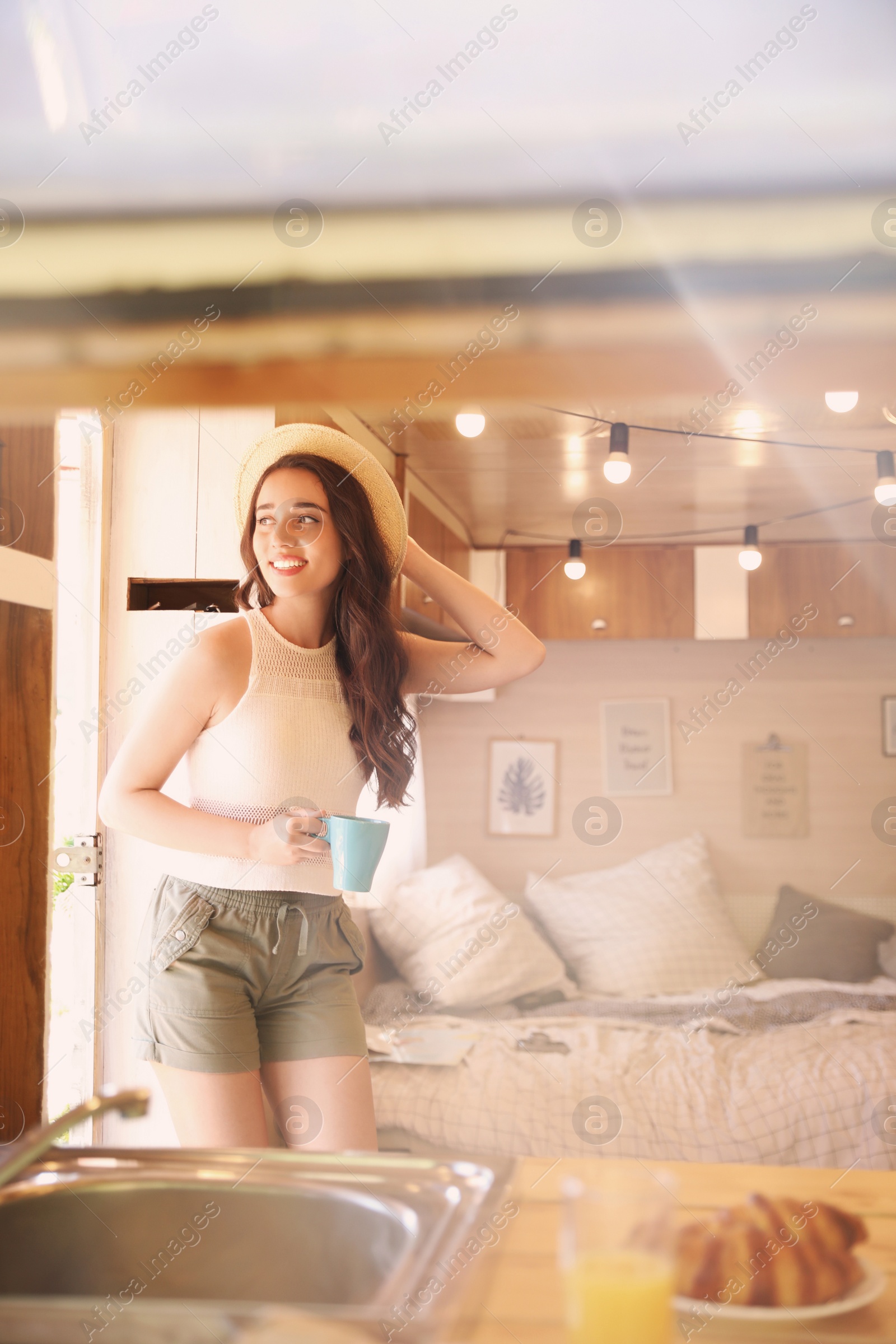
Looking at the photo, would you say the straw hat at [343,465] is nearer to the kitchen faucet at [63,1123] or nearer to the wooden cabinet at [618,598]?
the kitchen faucet at [63,1123]

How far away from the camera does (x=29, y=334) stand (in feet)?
2.65

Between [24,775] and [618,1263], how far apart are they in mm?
742

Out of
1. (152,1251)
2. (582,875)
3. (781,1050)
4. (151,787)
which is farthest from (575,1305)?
(582,875)

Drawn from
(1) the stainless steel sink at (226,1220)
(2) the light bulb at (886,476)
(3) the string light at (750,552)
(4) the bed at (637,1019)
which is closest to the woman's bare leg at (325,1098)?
(1) the stainless steel sink at (226,1220)

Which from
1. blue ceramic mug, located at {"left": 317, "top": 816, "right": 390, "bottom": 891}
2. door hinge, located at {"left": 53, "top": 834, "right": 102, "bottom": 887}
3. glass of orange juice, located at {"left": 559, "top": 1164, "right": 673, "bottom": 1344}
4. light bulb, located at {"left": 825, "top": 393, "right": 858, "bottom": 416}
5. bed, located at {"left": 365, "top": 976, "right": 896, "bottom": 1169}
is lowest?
bed, located at {"left": 365, "top": 976, "right": 896, "bottom": 1169}

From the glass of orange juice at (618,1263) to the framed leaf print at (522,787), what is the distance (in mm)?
1990

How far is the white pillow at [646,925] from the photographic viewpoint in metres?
2.20

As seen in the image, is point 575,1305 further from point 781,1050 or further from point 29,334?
point 781,1050

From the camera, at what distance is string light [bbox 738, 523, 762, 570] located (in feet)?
7.67

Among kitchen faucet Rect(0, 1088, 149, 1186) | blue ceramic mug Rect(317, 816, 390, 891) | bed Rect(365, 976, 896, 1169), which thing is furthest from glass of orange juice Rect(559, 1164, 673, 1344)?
bed Rect(365, 976, 896, 1169)

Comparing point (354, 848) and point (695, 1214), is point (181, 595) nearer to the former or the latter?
point (354, 848)

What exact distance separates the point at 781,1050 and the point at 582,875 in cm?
67

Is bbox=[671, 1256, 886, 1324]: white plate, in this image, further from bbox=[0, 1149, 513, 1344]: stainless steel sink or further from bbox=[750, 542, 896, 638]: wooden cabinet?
bbox=[750, 542, 896, 638]: wooden cabinet

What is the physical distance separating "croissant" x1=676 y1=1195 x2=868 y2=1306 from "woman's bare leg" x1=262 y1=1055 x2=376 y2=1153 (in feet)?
1.75
